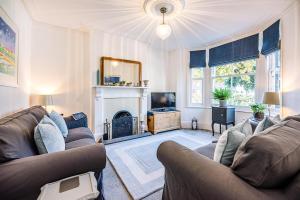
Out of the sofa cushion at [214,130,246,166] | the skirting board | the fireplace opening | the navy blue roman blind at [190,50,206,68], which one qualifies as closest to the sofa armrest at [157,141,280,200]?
the sofa cushion at [214,130,246,166]

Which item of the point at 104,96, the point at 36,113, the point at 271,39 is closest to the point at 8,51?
the point at 36,113

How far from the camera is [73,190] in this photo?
2.68 ft

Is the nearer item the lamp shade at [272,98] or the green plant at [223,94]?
the lamp shade at [272,98]

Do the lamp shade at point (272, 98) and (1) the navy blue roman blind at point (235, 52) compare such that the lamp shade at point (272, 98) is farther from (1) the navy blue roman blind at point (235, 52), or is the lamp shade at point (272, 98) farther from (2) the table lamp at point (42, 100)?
(2) the table lamp at point (42, 100)

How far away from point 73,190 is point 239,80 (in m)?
4.36

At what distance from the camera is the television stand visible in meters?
4.25

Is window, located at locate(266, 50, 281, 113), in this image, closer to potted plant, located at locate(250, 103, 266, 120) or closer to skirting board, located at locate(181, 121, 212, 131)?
potted plant, located at locate(250, 103, 266, 120)

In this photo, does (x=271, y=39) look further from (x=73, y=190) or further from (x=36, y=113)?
(x=36, y=113)

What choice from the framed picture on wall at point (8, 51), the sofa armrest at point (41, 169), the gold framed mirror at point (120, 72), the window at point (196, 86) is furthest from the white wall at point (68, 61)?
the sofa armrest at point (41, 169)

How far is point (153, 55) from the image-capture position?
4941 mm

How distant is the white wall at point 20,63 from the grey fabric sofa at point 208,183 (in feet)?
6.86

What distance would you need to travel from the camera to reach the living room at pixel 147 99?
0.89 metres

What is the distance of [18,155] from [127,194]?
119 centimetres

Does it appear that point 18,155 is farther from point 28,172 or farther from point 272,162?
point 272,162
